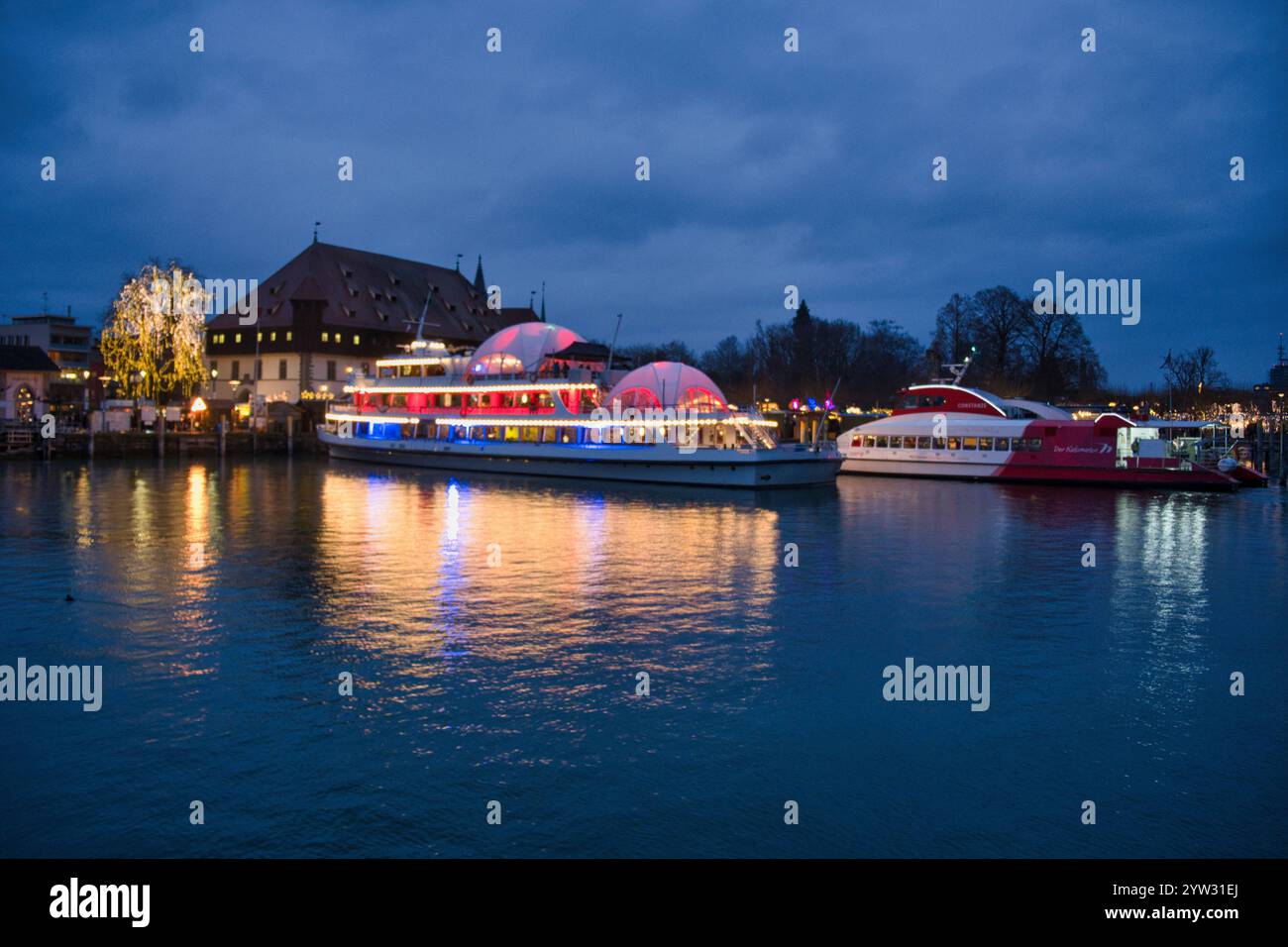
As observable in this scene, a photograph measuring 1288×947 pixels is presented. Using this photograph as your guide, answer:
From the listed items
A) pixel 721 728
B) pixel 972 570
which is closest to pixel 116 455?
pixel 972 570

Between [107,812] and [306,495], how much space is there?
34920 mm

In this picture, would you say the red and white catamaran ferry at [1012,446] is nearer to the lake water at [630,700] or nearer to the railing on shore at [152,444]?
the lake water at [630,700]

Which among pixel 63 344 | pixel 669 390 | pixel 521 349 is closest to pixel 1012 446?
pixel 669 390

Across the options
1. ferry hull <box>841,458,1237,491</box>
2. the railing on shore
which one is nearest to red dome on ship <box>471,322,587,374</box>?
the railing on shore

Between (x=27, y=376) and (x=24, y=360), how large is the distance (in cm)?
156

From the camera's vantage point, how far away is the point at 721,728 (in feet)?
40.6

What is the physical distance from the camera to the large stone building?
94938 millimetres

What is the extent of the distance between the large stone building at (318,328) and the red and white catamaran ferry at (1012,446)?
4812 centimetres

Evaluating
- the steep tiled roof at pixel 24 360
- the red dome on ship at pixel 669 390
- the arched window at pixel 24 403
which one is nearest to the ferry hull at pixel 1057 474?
the red dome on ship at pixel 669 390

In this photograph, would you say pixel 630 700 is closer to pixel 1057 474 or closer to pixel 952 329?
pixel 1057 474

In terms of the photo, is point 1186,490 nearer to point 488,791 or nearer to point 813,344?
point 488,791

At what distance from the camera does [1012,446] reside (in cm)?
5953

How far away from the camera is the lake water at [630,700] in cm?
962
